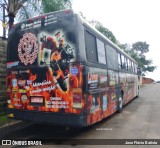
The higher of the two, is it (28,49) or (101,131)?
(28,49)

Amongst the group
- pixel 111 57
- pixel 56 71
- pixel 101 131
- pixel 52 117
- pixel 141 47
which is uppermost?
pixel 141 47

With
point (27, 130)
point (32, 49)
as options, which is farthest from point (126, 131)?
point (32, 49)

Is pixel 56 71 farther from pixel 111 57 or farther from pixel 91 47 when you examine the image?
pixel 111 57

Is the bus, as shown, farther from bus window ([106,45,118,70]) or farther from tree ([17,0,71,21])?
tree ([17,0,71,21])

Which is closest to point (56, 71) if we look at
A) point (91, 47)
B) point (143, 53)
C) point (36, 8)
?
point (91, 47)

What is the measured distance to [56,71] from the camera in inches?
243

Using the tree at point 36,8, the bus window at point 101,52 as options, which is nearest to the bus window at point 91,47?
the bus window at point 101,52

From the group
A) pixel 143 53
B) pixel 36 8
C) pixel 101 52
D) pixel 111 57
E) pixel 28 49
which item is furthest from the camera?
pixel 143 53

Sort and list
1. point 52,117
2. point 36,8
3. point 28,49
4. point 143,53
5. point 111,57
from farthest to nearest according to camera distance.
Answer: point 143,53, point 36,8, point 111,57, point 28,49, point 52,117

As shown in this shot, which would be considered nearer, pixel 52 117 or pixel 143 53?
pixel 52 117

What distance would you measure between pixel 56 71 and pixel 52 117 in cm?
121

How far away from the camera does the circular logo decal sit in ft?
21.4

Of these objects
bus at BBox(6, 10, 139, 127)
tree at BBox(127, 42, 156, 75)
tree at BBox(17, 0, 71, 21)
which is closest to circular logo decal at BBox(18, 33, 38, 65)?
bus at BBox(6, 10, 139, 127)

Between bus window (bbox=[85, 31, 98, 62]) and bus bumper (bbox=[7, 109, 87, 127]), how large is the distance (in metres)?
1.63
